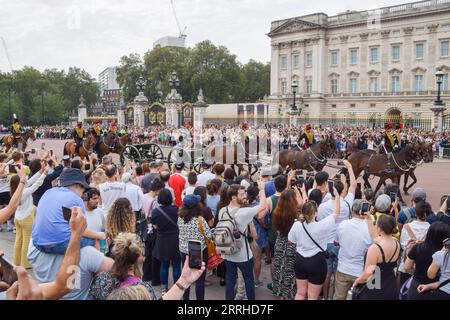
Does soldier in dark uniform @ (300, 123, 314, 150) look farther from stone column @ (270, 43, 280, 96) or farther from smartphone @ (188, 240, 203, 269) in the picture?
stone column @ (270, 43, 280, 96)

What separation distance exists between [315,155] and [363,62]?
Result: 5125 centimetres

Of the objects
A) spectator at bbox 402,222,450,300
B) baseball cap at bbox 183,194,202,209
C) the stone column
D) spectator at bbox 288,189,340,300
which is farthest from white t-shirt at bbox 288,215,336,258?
the stone column

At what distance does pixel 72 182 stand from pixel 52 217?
1.68 ft

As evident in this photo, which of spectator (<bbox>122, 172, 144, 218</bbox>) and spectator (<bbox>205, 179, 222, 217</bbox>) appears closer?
spectator (<bbox>205, 179, 222, 217</bbox>)

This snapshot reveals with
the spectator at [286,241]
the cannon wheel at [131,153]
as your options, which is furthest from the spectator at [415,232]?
the cannon wheel at [131,153]

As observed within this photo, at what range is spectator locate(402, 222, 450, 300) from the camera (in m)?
4.18

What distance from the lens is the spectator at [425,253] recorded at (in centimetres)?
418

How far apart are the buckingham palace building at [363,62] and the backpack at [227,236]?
153 ft

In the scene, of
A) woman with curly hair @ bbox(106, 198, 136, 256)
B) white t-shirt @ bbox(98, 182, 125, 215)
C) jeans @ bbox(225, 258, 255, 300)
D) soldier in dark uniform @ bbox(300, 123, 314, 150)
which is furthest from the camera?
soldier in dark uniform @ bbox(300, 123, 314, 150)

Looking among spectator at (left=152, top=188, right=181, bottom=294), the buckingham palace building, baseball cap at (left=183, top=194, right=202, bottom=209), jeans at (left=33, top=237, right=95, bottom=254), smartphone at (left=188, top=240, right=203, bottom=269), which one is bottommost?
spectator at (left=152, top=188, right=181, bottom=294)

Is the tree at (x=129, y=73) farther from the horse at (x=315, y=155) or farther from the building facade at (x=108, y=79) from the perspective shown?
the horse at (x=315, y=155)

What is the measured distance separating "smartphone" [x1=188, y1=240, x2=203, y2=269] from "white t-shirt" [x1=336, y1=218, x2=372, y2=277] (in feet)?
8.38
